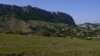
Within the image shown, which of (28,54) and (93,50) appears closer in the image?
(28,54)

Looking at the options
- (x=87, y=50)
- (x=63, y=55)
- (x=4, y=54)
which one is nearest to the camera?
(x=4, y=54)

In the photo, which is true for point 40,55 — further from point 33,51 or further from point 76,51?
point 76,51

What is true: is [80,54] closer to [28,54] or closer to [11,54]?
[28,54]

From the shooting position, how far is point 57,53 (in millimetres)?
34906

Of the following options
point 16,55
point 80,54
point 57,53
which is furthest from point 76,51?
point 16,55

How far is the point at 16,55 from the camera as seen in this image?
32031 millimetres

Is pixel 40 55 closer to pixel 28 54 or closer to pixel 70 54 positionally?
pixel 28 54

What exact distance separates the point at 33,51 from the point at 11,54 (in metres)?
3.90

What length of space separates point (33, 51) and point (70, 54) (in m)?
5.53

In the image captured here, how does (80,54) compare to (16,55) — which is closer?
(16,55)

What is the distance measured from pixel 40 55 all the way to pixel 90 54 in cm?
778

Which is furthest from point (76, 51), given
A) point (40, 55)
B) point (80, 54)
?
point (40, 55)

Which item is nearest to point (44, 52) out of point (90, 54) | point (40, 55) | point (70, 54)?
point (40, 55)

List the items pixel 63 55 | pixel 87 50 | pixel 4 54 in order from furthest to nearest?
pixel 87 50 → pixel 63 55 → pixel 4 54
